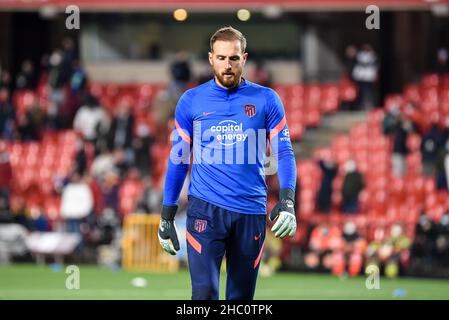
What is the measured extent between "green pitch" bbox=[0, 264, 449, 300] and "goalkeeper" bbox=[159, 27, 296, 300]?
5384mm

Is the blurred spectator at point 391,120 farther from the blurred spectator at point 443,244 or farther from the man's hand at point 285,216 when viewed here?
the man's hand at point 285,216

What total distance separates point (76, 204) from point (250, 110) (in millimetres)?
14455

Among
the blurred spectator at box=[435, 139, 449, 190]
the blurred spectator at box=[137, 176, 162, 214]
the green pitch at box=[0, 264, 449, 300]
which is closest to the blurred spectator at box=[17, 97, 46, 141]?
the blurred spectator at box=[137, 176, 162, 214]

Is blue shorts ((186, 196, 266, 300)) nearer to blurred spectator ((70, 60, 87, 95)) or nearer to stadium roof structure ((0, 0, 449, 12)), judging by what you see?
stadium roof structure ((0, 0, 449, 12))

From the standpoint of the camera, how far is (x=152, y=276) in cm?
1961

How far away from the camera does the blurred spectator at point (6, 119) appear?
25.7 meters

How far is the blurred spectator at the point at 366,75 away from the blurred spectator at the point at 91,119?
523 centimetres

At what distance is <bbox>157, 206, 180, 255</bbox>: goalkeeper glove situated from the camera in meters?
8.51

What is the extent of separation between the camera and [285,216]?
26.9 feet

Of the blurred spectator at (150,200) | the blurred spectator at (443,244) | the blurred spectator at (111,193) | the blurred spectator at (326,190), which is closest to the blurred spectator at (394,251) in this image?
the blurred spectator at (443,244)

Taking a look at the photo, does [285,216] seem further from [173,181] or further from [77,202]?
[77,202]

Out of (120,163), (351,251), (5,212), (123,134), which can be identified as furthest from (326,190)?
(5,212)

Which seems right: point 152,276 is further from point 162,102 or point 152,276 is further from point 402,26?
point 402,26
